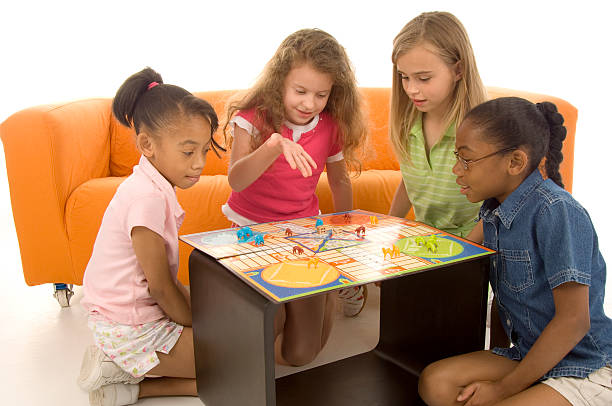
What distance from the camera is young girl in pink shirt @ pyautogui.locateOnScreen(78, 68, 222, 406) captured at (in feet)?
3.90

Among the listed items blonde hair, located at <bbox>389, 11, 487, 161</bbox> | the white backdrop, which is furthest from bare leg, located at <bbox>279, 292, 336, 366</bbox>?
the white backdrop

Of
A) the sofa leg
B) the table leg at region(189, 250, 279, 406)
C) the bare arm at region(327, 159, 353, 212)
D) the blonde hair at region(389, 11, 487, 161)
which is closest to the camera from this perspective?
the table leg at region(189, 250, 279, 406)

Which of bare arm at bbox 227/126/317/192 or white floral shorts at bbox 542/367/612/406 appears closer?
white floral shorts at bbox 542/367/612/406

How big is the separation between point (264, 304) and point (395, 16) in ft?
7.54

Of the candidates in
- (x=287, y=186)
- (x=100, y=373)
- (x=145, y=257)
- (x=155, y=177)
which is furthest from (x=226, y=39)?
(x=100, y=373)

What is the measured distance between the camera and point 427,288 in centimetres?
122

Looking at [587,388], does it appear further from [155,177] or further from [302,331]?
[155,177]

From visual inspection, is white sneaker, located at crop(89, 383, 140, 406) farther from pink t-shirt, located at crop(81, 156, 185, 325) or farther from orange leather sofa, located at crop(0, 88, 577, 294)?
orange leather sofa, located at crop(0, 88, 577, 294)

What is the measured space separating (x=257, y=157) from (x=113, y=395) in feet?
2.09

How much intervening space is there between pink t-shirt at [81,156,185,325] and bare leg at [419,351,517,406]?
613 millimetres

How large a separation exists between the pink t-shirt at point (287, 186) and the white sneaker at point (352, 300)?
29 centimetres

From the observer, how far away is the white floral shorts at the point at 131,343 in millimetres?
1199

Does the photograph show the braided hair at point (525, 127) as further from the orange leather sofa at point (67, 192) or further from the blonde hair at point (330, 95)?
the orange leather sofa at point (67, 192)

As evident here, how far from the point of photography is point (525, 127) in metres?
1.00
